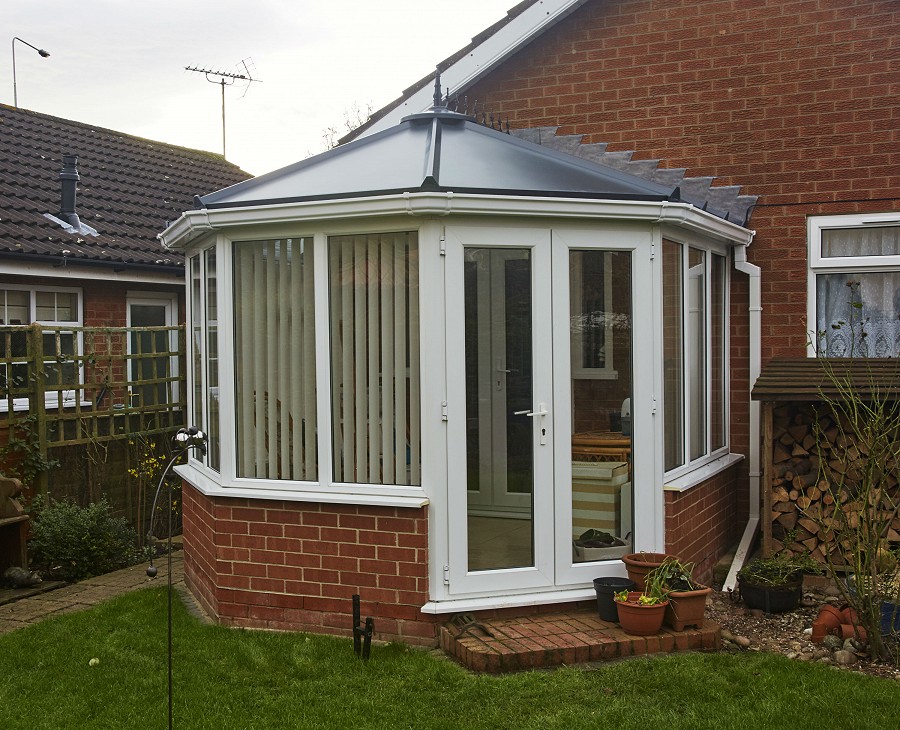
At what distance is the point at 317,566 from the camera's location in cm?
664

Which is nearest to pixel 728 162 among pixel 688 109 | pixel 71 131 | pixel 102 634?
pixel 688 109

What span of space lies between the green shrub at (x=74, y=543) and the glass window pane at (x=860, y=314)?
6510mm

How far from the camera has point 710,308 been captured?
8367 mm

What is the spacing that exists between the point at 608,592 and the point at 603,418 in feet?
3.73

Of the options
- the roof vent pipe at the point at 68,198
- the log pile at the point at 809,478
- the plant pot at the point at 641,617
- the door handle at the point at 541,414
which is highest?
the roof vent pipe at the point at 68,198

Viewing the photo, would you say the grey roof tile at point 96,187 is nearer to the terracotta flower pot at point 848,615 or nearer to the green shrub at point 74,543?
the green shrub at point 74,543

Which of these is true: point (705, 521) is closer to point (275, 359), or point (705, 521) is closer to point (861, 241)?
point (861, 241)

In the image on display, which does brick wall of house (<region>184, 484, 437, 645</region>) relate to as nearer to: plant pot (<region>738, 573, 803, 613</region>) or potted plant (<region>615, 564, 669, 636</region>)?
potted plant (<region>615, 564, 669, 636</region>)

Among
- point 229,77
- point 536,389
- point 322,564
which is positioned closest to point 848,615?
point 536,389

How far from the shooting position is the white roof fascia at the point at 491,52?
9.37 meters

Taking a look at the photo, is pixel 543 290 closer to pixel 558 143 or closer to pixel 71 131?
pixel 558 143

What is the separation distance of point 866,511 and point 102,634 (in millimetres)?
5000

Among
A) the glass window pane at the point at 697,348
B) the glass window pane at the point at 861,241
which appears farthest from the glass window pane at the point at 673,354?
the glass window pane at the point at 861,241

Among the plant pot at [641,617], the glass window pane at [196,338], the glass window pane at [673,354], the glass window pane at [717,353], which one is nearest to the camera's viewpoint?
the plant pot at [641,617]
